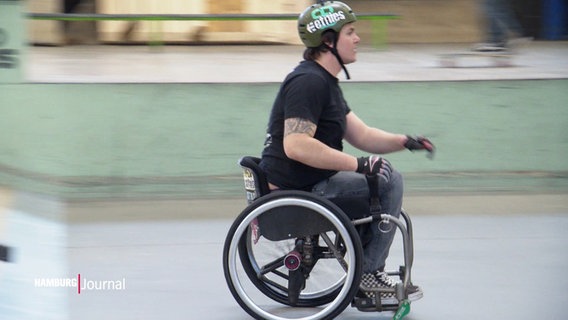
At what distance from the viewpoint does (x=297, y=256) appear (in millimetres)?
4430

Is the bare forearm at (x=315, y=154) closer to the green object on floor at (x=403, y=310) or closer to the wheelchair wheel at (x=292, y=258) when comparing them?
the wheelchair wheel at (x=292, y=258)

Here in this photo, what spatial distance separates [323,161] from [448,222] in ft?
7.81

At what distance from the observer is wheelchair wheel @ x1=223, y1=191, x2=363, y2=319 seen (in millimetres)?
4238

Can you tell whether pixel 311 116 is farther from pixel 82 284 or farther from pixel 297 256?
pixel 82 284

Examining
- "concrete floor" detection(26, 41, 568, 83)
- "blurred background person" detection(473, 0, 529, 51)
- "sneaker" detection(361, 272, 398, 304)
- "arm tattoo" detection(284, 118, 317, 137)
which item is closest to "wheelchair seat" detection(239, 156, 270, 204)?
"arm tattoo" detection(284, 118, 317, 137)

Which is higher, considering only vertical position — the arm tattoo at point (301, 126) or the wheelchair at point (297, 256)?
the arm tattoo at point (301, 126)

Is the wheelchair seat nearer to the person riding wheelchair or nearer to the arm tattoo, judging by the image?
the person riding wheelchair

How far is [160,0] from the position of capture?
9633mm

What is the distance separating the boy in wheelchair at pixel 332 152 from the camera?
4.28m

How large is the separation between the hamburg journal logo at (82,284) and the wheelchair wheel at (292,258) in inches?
28.5

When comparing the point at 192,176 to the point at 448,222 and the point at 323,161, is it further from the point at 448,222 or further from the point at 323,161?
the point at 323,161

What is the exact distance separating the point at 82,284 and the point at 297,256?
1.32 metres

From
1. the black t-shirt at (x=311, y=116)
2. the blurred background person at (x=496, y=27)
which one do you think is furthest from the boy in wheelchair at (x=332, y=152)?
the blurred background person at (x=496, y=27)

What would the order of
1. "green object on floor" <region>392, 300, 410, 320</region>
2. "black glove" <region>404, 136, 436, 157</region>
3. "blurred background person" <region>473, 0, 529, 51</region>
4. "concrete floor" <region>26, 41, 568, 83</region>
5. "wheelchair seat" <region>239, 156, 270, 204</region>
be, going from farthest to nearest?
"blurred background person" <region>473, 0, 529, 51</region> → "concrete floor" <region>26, 41, 568, 83</region> → "black glove" <region>404, 136, 436, 157</region> → "wheelchair seat" <region>239, 156, 270, 204</region> → "green object on floor" <region>392, 300, 410, 320</region>
